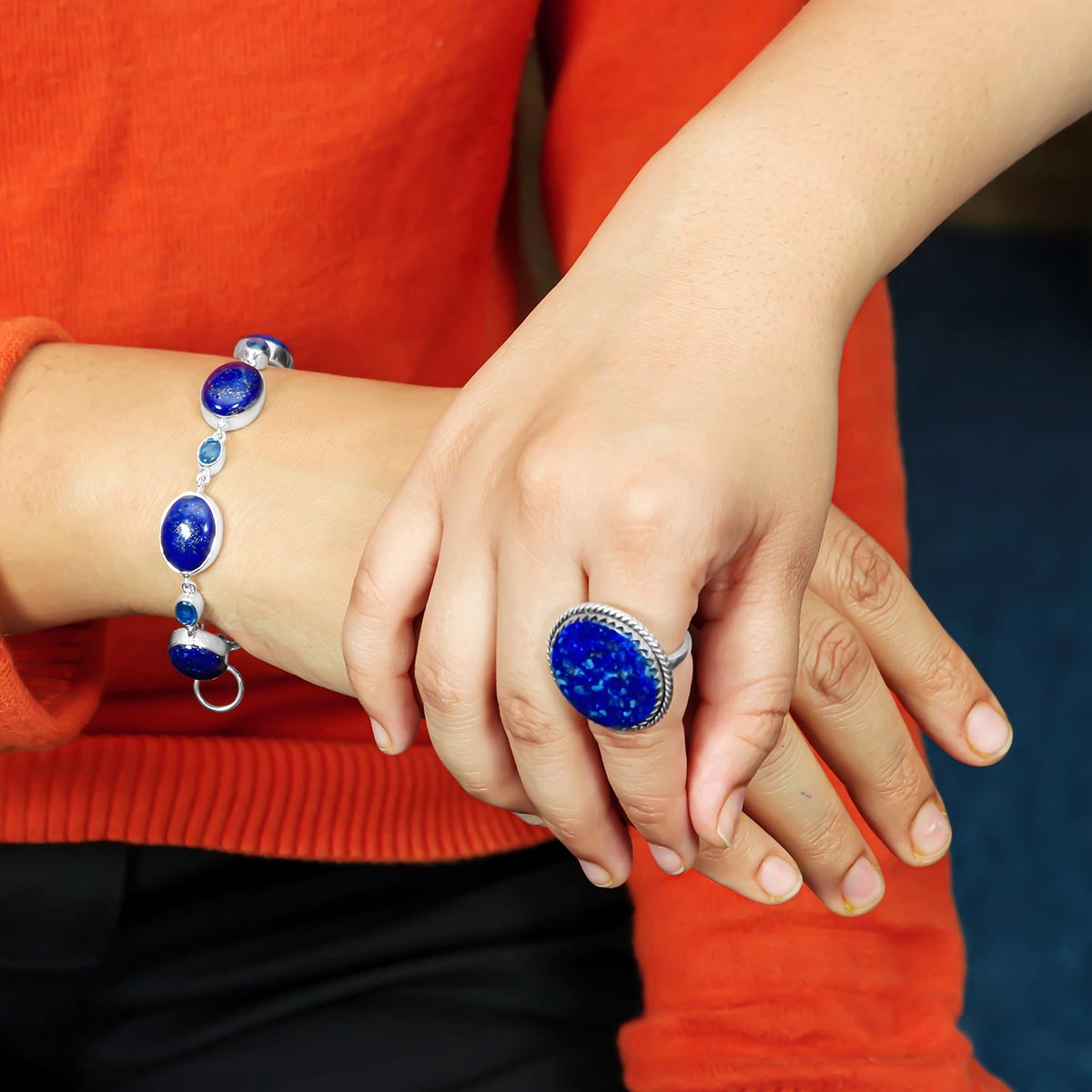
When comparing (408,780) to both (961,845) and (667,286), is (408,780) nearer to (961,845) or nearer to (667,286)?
(667,286)

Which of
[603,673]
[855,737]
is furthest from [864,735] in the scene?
[603,673]

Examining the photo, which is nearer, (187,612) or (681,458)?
(681,458)

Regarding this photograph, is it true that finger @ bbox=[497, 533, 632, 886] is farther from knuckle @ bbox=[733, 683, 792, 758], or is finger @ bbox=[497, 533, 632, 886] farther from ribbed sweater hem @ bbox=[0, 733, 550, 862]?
ribbed sweater hem @ bbox=[0, 733, 550, 862]

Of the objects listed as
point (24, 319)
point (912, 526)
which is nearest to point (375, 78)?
point (24, 319)

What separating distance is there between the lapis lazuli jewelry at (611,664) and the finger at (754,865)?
17 centimetres

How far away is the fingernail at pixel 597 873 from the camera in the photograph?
59 cm

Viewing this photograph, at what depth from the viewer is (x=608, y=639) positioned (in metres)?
0.46

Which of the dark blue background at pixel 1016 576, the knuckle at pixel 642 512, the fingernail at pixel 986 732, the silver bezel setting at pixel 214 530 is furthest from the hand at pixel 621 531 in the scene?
the dark blue background at pixel 1016 576

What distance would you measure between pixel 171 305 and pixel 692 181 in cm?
40

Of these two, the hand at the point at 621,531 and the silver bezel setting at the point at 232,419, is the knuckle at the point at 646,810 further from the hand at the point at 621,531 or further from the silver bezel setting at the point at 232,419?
the silver bezel setting at the point at 232,419

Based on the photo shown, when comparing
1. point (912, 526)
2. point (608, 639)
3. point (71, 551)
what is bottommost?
point (912, 526)

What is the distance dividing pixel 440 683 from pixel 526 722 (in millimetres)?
47

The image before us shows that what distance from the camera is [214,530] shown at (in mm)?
616

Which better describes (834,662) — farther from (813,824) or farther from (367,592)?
(367,592)
